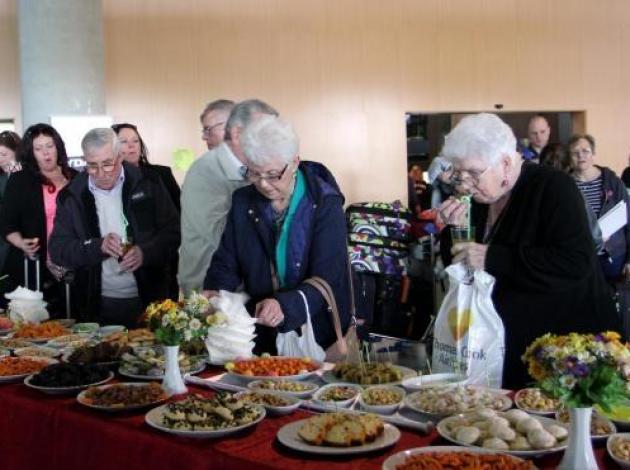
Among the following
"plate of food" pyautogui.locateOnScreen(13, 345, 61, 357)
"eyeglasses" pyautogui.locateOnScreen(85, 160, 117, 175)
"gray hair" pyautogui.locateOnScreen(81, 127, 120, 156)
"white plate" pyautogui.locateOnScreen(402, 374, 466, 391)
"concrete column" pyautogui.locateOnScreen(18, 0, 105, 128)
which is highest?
"concrete column" pyautogui.locateOnScreen(18, 0, 105, 128)

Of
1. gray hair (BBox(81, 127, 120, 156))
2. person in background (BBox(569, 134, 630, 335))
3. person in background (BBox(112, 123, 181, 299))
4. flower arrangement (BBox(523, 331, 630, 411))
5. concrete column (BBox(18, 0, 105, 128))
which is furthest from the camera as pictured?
concrete column (BBox(18, 0, 105, 128))

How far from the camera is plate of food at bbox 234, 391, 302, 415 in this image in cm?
206

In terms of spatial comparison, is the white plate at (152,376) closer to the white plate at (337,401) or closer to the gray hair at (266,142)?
the white plate at (337,401)

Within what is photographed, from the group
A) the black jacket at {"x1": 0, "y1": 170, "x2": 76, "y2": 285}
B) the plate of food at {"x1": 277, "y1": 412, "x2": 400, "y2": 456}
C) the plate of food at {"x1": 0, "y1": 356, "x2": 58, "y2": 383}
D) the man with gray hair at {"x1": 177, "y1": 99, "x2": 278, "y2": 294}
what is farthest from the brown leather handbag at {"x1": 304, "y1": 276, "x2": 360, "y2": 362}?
the black jacket at {"x1": 0, "y1": 170, "x2": 76, "y2": 285}

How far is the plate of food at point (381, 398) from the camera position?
80.4 inches

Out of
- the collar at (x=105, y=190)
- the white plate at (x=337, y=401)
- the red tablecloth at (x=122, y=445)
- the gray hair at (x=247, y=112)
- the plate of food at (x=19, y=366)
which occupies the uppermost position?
the gray hair at (x=247, y=112)

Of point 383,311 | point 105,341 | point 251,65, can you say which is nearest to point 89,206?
point 105,341

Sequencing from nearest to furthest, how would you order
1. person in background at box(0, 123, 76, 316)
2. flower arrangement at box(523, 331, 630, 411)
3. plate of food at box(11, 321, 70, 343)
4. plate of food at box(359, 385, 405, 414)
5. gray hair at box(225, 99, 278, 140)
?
flower arrangement at box(523, 331, 630, 411) → plate of food at box(359, 385, 405, 414) → gray hair at box(225, 99, 278, 140) → plate of food at box(11, 321, 70, 343) → person in background at box(0, 123, 76, 316)

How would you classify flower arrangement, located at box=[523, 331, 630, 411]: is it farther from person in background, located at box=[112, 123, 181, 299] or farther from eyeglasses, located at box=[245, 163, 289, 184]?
person in background, located at box=[112, 123, 181, 299]

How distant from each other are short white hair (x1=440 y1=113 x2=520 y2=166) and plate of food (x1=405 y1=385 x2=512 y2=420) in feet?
2.14

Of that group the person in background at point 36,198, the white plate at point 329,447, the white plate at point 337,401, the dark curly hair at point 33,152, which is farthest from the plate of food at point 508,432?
the dark curly hair at point 33,152

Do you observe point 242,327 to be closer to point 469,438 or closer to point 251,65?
point 469,438

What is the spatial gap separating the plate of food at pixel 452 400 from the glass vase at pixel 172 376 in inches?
25.6

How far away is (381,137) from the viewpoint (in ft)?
26.5
